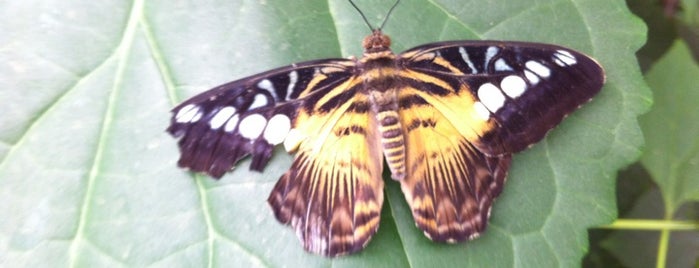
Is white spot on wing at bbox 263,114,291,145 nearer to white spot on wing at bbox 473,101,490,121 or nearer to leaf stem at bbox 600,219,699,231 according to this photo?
white spot on wing at bbox 473,101,490,121

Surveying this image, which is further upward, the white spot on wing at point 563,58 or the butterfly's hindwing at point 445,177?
the white spot on wing at point 563,58

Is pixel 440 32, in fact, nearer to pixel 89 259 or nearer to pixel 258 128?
pixel 258 128

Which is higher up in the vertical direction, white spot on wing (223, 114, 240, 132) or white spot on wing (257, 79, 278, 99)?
white spot on wing (257, 79, 278, 99)

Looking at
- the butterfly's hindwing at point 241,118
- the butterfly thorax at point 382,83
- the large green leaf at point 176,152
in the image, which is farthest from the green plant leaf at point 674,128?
the butterfly's hindwing at point 241,118

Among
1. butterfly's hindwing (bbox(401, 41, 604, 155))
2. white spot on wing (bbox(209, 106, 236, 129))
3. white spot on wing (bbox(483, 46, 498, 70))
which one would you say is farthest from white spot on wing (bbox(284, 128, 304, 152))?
white spot on wing (bbox(483, 46, 498, 70))

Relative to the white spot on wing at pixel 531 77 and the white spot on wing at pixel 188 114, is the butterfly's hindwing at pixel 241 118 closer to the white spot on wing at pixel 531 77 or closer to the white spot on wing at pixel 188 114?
the white spot on wing at pixel 188 114

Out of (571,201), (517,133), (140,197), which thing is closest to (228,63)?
(140,197)

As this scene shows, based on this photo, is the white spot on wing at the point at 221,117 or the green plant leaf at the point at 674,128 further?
the green plant leaf at the point at 674,128

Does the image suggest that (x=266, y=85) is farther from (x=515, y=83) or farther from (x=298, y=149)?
(x=515, y=83)
